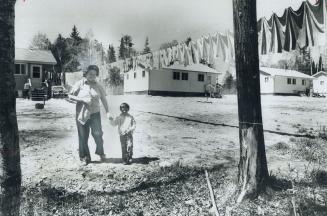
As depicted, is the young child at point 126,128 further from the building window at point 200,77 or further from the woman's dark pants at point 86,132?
the building window at point 200,77

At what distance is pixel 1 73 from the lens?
10.1 feet

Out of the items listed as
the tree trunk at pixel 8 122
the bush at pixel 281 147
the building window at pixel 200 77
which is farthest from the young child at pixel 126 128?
the building window at pixel 200 77

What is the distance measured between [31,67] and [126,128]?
23.3 m

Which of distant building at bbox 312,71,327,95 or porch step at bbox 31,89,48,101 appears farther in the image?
distant building at bbox 312,71,327,95

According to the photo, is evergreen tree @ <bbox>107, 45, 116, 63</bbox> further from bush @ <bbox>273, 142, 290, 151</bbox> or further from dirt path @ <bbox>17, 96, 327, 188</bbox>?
bush @ <bbox>273, 142, 290, 151</bbox>

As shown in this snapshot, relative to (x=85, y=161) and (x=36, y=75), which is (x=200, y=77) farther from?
(x=85, y=161)

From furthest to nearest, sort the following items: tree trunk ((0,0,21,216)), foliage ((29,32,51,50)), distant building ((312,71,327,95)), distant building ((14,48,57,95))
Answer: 1. foliage ((29,32,51,50))
2. distant building ((312,71,327,95))
3. distant building ((14,48,57,95))
4. tree trunk ((0,0,21,216))

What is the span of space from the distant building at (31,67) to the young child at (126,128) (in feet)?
72.1

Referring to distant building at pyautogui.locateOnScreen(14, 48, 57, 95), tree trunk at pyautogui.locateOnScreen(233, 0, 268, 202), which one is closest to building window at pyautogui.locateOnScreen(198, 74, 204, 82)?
distant building at pyautogui.locateOnScreen(14, 48, 57, 95)

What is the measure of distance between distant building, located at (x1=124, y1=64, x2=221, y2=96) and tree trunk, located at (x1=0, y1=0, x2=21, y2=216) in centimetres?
2665

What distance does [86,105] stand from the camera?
5648mm

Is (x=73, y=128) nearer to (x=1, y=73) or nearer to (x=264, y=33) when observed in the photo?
(x=264, y=33)

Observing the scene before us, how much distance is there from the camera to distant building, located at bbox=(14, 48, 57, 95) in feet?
84.0

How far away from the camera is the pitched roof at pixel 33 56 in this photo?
1020 inches
